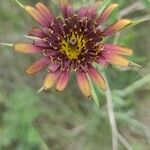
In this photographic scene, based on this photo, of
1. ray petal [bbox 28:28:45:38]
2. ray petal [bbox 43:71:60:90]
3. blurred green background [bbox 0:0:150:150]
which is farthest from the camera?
blurred green background [bbox 0:0:150:150]

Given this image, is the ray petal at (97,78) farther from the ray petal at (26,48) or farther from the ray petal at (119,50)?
the ray petal at (26,48)

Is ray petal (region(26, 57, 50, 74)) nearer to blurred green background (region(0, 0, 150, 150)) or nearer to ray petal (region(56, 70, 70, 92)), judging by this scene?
ray petal (region(56, 70, 70, 92))

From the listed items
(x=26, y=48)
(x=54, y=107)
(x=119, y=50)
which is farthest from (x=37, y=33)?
(x=54, y=107)

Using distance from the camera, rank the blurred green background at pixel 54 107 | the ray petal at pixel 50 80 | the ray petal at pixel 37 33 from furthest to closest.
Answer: the blurred green background at pixel 54 107 < the ray petal at pixel 37 33 < the ray petal at pixel 50 80

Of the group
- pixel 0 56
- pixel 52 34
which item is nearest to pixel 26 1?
pixel 0 56

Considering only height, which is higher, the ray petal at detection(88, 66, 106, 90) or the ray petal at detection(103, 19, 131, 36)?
the ray petal at detection(103, 19, 131, 36)

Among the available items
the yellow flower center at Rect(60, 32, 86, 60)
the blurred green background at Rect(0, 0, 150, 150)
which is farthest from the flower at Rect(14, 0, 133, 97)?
the blurred green background at Rect(0, 0, 150, 150)

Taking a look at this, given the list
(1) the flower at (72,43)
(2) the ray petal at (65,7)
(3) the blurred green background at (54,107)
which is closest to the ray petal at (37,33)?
(1) the flower at (72,43)

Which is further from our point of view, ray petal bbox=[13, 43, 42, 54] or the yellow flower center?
the yellow flower center
